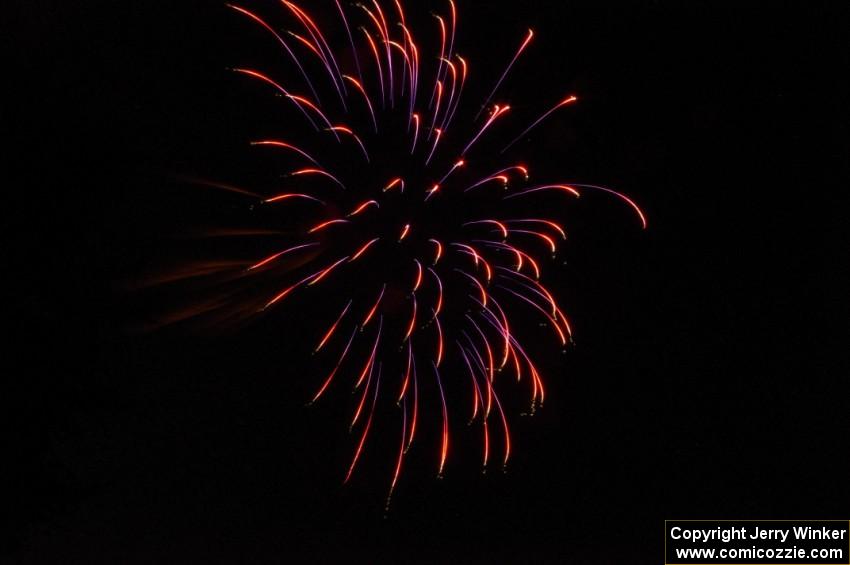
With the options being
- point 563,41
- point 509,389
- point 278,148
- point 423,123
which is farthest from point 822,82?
point 278,148

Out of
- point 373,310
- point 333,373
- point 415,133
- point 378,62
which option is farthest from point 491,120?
point 333,373

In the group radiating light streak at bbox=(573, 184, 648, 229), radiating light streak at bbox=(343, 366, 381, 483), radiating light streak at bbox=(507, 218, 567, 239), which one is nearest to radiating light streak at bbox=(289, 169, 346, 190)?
radiating light streak at bbox=(507, 218, 567, 239)

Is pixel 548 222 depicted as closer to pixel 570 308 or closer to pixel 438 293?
pixel 570 308

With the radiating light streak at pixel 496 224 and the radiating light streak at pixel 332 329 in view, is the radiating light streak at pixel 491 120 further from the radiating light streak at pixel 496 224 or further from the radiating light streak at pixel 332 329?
the radiating light streak at pixel 332 329

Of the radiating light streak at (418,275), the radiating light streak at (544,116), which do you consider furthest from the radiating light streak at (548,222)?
the radiating light streak at (418,275)

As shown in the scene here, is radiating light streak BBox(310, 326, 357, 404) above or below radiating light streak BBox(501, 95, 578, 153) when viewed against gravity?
below

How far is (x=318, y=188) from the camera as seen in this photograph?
264cm

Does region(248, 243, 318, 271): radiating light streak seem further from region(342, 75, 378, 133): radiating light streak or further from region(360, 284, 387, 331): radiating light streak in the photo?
region(342, 75, 378, 133): radiating light streak

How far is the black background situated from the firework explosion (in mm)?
201

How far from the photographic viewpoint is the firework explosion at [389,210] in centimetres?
261

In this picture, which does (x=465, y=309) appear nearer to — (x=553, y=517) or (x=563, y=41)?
(x=553, y=517)

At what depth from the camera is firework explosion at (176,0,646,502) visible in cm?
261

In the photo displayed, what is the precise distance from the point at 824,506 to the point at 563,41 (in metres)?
2.85

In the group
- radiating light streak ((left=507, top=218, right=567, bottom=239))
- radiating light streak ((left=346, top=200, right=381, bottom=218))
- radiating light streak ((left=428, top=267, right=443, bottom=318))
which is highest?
radiating light streak ((left=507, top=218, right=567, bottom=239))
